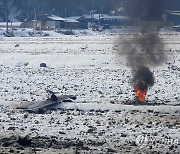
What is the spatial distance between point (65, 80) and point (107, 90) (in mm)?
8442

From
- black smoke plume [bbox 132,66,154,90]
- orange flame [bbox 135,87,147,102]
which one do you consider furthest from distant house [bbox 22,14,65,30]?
orange flame [bbox 135,87,147,102]

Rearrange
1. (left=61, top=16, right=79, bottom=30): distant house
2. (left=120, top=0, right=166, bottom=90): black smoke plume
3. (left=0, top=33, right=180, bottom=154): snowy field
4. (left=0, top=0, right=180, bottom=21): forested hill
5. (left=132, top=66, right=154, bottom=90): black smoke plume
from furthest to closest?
1. (left=0, top=0, right=180, bottom=21): forested hill
2. (left=61, top=16, right=79, bottom=30): distant house
3. (left=120, top=0, right=166, bottom=90): black smoke plume
4. (left=132, top=66, right=154, bottom=90): black smoke plume
5. (left=0, top=33, right=180, bottom=154): snowy field

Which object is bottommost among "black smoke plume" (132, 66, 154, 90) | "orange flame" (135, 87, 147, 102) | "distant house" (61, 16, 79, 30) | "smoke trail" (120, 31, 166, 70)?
"distant house" (61, 16, 79, 30)

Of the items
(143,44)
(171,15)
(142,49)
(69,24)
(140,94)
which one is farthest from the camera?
(69,24)

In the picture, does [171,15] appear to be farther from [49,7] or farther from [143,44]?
[49,7]

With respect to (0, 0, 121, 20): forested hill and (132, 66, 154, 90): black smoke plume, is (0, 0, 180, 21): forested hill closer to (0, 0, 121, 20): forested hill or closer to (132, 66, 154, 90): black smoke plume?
(0, 0, 121, 20): forested hill

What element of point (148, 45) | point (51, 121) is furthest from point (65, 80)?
point (51, 121)

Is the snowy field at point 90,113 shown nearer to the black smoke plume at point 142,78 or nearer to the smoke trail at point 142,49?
the black smoke plume at point 142,78

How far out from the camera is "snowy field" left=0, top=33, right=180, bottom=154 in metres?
21.8

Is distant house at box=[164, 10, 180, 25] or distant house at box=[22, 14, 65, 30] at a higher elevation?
distant house at box=[164, 10, 180, 25]

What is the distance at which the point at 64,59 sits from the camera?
6538cm

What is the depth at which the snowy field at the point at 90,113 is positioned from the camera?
21.8m

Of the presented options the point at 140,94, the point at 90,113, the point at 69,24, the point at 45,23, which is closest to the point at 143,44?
the point at 140,94

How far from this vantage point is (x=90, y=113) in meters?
29.7
